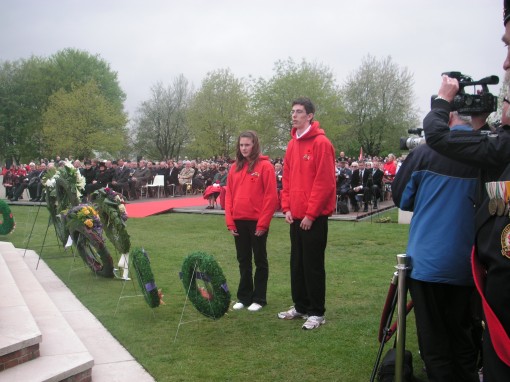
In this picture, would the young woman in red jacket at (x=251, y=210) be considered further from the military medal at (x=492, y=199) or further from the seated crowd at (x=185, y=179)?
the seated crowd at (x=185, y=179)

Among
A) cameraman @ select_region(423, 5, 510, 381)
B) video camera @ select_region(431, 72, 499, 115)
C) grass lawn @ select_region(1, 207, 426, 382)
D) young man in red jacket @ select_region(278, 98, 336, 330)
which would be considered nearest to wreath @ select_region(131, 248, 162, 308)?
grass lawn @ select_region(1, 207, 426, 382)

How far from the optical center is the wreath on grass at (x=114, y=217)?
7.00 m

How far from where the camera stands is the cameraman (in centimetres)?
192

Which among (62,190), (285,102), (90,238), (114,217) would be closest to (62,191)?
(62,190)

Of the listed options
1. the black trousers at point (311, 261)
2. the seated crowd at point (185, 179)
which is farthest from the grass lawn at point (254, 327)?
the seated crowd at point (185, 179)

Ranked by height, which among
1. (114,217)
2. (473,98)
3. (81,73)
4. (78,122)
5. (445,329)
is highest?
(81,73)

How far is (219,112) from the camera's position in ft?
146

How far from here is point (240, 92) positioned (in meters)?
45.0

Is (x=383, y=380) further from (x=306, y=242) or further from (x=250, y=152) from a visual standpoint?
(x=250, y=152)

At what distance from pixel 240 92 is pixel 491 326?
145 feet

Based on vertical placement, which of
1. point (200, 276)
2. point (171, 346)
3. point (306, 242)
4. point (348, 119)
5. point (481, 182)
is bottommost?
point (171, 346)

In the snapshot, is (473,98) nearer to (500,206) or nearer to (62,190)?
(500,206)

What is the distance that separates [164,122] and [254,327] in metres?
52.1

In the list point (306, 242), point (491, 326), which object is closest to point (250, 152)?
point (306, 242)
